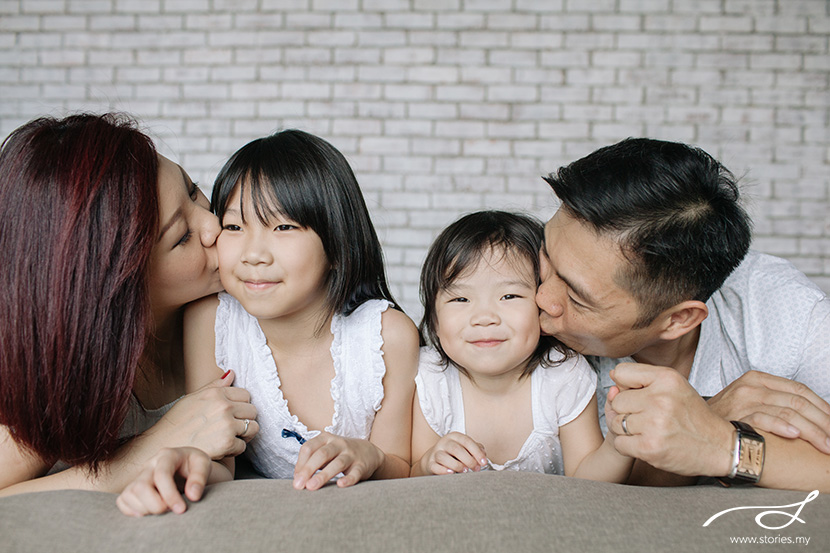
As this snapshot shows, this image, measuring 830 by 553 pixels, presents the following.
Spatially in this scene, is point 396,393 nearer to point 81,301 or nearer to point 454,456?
point 454,456

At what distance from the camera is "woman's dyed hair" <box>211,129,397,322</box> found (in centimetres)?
→ 162

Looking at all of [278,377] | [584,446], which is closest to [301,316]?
[278,377]

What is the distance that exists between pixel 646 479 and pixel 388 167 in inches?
138

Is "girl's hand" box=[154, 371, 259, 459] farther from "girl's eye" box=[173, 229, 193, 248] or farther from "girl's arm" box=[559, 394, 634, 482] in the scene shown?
"girl's arm" box=[559, 394, 634, 482]

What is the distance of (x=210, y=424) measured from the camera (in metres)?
1.44

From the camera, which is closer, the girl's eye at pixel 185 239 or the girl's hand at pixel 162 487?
the girl's hand at pixel 162 487

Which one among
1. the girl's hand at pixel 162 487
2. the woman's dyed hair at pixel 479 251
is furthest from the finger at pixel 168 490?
the woman's dyed hair at pixel 479 251

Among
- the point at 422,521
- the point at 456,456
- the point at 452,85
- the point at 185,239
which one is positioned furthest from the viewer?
the point at 452,85

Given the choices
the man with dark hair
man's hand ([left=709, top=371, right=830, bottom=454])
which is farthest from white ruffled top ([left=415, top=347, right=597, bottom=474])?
man's hand ([left=709, top=371, right=830, bottom=454])

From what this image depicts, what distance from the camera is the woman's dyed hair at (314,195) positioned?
1618 mm

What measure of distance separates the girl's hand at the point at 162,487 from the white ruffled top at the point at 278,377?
55 centimetres

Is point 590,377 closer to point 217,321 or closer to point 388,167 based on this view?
point 217,321

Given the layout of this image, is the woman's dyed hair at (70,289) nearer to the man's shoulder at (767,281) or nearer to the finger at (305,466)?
the finger at (305,466)

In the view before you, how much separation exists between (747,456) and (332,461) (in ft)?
2.77
